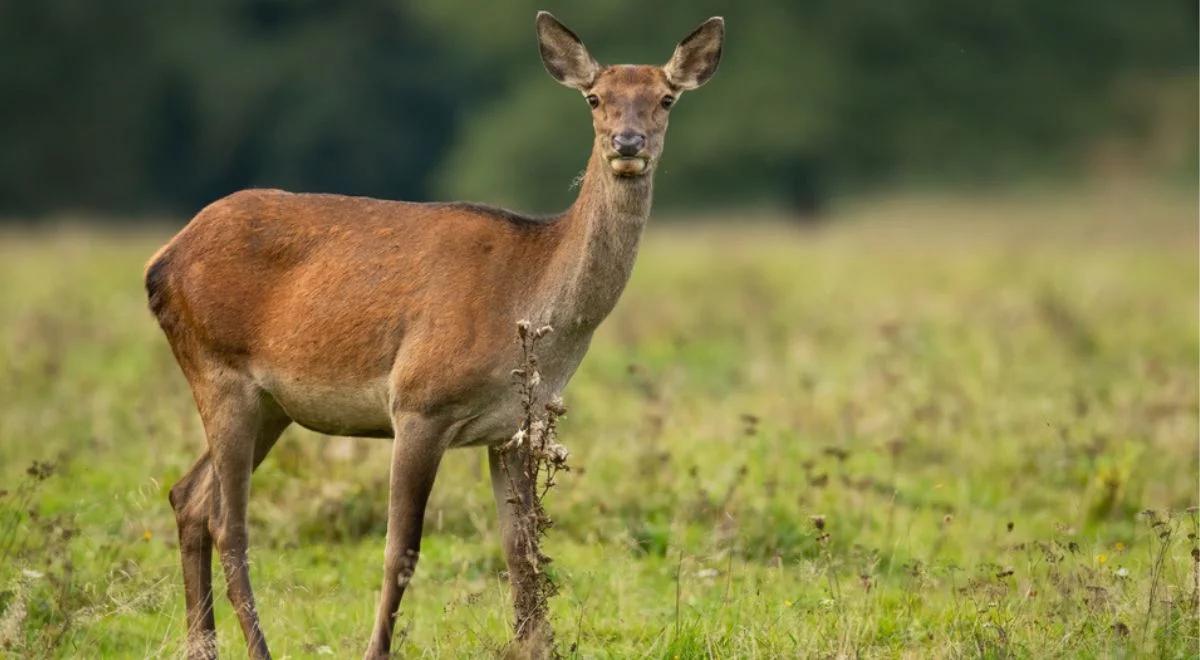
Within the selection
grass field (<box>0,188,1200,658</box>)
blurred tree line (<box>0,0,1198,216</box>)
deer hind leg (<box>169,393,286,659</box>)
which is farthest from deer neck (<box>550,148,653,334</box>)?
blurred tree line (<box>0,0,1198,216</box>)

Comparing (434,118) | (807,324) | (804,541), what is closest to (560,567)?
(804,541)

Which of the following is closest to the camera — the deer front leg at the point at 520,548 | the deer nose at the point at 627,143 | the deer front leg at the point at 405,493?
the deer front leg at the point at 520,548

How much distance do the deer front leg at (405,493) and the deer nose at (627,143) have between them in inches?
46.9

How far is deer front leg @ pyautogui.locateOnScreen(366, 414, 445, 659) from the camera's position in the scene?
6.18 m

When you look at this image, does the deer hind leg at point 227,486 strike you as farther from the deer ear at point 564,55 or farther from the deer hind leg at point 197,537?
the deer ear at point 564,55

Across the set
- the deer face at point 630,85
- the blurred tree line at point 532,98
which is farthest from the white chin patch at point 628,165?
the blurred tree line at point 532,98

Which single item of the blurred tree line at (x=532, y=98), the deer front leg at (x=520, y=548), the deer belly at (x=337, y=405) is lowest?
the deer front leg at (x=520, y=548)

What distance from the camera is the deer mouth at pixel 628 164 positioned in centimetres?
611

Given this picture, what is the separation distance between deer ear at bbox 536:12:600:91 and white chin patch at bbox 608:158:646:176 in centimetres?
59

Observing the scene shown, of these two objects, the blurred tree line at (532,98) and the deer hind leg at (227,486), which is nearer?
the deer hind leg at (227,486)

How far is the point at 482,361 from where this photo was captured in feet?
20.2

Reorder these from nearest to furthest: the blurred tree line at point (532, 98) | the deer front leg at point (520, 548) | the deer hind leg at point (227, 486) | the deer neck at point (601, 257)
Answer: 1. the deer front leg at point (520, 548)
2. the deer neck at point (601, 257)
3. the deer hind leg at point (227, 486)
4. the blurred tree line at point (532, 98)

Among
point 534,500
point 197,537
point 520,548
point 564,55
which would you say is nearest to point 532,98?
point 564,55

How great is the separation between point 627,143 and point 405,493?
4.94 feet
